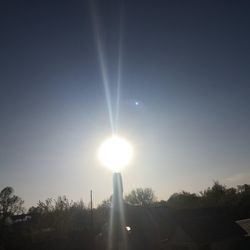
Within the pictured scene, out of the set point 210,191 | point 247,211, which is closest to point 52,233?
point 247,211

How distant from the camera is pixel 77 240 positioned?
48125 mm

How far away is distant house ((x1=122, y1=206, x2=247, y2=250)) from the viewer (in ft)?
117

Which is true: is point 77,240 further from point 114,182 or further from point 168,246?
point 168,246

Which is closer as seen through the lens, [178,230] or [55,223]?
[178,230]

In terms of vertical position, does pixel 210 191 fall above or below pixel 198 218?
above

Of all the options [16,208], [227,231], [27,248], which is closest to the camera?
[227,231]

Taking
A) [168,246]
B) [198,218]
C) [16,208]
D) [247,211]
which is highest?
[16,208]

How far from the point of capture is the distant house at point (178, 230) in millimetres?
35594

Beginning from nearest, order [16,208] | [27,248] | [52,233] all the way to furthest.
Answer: [27,248], [52,233], [16,208]

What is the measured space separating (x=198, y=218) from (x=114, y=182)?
13263mm

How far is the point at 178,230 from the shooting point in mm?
37281

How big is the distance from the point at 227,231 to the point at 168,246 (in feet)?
21.2

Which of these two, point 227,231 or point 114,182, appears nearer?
point 227,231

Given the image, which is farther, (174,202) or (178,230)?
(174,202)
